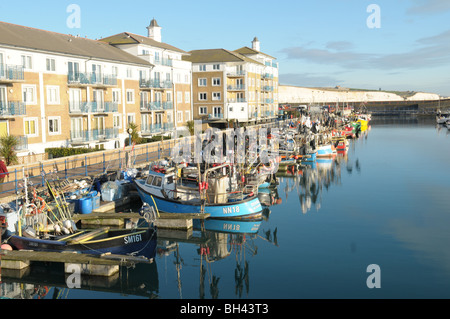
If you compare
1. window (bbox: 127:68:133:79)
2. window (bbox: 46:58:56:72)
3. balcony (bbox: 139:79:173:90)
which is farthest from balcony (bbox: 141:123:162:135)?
window (bbox: 46:58:56:72)

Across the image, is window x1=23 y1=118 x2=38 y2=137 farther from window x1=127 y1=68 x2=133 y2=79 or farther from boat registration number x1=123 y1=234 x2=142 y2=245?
boat registration number x1=123 y1=234 x2=142 y2=245

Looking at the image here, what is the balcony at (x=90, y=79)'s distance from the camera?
4180cm

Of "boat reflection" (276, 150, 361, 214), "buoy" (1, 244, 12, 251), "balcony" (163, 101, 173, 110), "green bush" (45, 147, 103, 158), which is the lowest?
"boat reflection" (276, 150, 361, 214)

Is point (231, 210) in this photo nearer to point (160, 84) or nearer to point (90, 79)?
point (90, 79)

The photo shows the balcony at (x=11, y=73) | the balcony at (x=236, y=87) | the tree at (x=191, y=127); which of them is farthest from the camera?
the balcony at (x=236, y=87)

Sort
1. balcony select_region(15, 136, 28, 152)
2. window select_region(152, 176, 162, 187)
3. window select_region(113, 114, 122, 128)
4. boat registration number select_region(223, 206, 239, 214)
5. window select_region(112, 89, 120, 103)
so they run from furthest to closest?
window select_region(112, 89, 120, 103) < window select_region(113, 114, 122, 128) < balcony select_region(15, 136, 28, 152) < window select_region(152, 176, 162, 187) < boat registration number select_region(223, 206, 239, 214)

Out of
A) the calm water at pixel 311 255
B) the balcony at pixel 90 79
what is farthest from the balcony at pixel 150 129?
the calm water at pixel 311 255

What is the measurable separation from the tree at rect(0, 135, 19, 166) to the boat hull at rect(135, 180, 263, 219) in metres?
11.6

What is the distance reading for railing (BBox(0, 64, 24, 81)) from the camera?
33838mm

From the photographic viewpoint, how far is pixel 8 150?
31406 millimetres

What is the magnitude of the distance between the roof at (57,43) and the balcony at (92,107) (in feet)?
15.2

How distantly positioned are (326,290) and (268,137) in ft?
125

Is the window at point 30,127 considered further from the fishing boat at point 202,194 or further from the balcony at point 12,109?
the fishing boat at point 202,194
